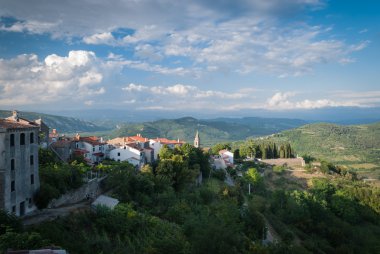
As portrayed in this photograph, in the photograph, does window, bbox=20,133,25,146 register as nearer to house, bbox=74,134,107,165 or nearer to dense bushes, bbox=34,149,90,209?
dense bushes, bbox=34,149,90,209

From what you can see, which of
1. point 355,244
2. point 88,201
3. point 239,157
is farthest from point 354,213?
point 88,201

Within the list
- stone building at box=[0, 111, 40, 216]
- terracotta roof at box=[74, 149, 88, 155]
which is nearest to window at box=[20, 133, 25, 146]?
stone building at box=[0, 111, 40, 216]

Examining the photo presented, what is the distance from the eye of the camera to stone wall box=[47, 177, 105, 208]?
1235 inches

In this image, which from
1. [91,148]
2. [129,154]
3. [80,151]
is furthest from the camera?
[129,154]

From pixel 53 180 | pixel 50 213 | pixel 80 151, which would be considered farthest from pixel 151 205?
pixel 80 151

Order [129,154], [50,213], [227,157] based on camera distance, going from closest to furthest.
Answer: [50,213] → [129,154] → [227,157]

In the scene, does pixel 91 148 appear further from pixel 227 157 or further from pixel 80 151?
pixel 227 157

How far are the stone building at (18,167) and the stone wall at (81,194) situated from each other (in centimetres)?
282

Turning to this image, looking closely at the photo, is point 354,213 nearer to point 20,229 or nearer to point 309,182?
point 309,182

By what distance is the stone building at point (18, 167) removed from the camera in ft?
81.7

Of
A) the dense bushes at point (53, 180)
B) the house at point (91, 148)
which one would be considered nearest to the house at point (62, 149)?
the house at point (91, 148)

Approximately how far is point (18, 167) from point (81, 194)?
959cm

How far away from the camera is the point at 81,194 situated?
1379 inches

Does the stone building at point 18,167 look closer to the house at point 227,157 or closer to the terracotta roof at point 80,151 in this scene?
the terracotta roof at point 80,151
